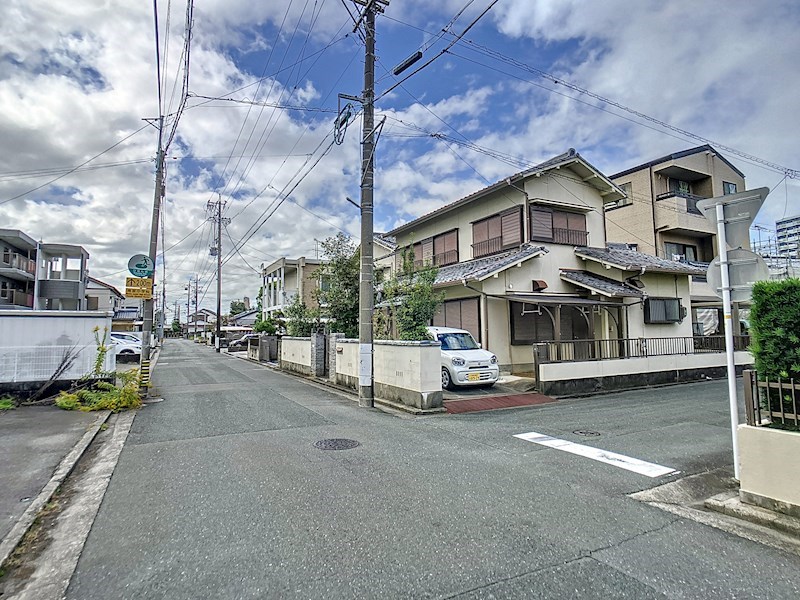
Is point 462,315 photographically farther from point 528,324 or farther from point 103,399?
point 103,399

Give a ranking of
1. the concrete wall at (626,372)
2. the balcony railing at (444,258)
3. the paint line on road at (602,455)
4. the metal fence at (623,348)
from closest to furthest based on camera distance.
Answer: the paint line on road at (602,455)
the concrete wall at (626,372)
the metal fence at (623,348)
the balcony railing at (444,258)

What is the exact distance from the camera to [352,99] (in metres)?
10.8

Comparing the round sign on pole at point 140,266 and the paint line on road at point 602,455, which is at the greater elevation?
the round sign on pole at point 140,266

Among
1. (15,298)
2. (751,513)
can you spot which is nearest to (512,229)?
(751,513)

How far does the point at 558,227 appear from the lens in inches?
621

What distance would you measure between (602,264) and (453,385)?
7.76 m

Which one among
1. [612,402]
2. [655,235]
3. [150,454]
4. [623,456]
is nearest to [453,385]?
[612,402]

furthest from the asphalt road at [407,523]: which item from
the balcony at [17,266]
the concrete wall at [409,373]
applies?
the balcony at [17,266]

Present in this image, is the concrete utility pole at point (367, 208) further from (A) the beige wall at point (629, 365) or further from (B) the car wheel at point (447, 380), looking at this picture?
(A) the beige wall at point (629, 365)

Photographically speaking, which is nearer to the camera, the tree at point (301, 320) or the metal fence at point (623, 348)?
the metal fence at point (623, 348)

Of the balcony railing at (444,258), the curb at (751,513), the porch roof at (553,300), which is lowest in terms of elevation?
the curb at (751,513)

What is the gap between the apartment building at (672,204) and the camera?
2252 cm

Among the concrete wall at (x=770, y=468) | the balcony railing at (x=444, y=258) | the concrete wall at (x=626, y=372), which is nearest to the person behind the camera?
the concrete wall at (x=770, y=468)

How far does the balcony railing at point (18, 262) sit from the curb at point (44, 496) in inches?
1118
